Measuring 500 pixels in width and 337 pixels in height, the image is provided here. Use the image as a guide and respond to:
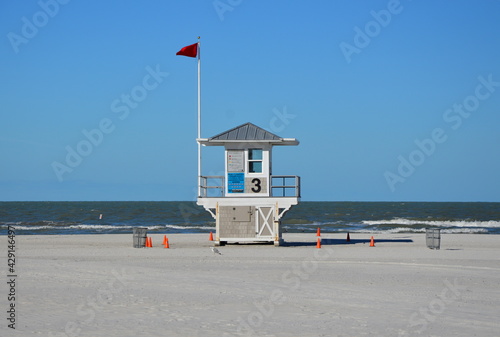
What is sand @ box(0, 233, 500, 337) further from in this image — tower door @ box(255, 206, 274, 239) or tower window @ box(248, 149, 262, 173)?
tower window @ box(248, 149, 262, 173)

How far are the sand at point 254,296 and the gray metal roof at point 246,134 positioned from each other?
636cm

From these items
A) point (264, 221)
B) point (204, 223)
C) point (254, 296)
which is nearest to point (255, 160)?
point (264, 221)

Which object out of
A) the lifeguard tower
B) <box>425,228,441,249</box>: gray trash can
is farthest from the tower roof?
<box>425,228,441,249</box>: gray trash can

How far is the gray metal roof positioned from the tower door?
3.16m

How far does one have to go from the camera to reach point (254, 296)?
15.4m

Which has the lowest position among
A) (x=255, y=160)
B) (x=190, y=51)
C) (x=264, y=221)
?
(x=264, y=221)

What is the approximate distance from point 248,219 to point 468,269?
11386 millimetres

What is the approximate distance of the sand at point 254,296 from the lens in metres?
11.8

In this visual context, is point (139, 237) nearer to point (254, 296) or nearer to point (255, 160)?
point (255, 160)

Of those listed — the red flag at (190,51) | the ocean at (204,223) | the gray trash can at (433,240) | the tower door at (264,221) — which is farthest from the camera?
the ocean at (204,223)

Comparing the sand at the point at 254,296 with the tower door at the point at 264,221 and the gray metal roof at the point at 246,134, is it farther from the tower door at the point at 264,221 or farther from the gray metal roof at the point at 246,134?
the gray metal roof at the point at 246,134

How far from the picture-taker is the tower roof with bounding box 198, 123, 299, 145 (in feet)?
99.3

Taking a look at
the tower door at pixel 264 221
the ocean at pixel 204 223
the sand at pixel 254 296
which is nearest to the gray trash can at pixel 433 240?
the sand at pixel 254 296

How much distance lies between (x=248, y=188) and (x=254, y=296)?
15.4 meters
